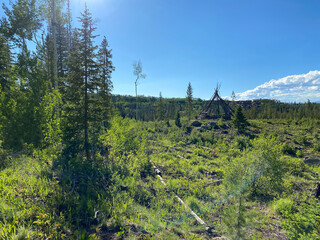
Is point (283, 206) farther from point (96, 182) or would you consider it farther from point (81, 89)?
point (81, 89)

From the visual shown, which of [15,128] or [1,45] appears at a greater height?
[1,45]

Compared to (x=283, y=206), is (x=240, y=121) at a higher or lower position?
higher

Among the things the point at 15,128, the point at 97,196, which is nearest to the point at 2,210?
the point at 97,196

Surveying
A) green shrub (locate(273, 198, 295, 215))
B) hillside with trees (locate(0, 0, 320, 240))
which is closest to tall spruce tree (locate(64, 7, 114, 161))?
hillside with trees (locate(0, 0, 320, 240))

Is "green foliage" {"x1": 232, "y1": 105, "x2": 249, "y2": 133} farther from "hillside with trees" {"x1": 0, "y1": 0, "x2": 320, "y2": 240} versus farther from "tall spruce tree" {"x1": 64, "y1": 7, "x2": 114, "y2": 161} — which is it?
"tall spruce tree" {"x1": 64, "y1": 7, "x2": 114, "y2": 161}

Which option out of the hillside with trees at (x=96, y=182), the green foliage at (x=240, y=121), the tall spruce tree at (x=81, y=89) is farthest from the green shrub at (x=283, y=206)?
the green foliage at (x=240, y=121)

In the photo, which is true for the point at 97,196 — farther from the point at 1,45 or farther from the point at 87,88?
the point at 1,45

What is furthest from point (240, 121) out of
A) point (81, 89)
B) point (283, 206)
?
point (81, 89)

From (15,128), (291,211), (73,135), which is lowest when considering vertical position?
(291,211)

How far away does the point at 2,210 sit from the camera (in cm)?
403

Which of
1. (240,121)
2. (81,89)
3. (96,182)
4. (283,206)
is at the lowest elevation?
(283,206)

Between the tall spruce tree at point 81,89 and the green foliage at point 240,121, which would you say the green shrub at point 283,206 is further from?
the green foliage at point 240,121

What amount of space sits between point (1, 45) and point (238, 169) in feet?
74.6

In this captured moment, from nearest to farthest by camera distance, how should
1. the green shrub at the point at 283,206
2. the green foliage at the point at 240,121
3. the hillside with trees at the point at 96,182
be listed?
1. the hillside with trees at the point at 96,182
2. the green shrub at the point at 283,206
3. the green foliage at the point at 240,121
